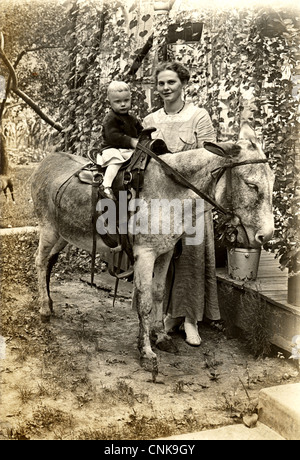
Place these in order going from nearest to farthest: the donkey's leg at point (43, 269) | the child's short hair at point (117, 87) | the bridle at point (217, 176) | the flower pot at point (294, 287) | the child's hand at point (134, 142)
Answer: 1. the bridle at point (217, 176)
2. the child's short hair at point (117, 87)
3. the child's hand at point (134, 142)
4. the donkey's leg at point (43, 269)
5. the flower pot at point (294, 287)

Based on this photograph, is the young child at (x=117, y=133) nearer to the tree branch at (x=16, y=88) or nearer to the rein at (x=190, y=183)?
the rein at (x=190, y=183)

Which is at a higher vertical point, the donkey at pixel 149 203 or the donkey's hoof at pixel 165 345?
the donkey at pixel 149 203

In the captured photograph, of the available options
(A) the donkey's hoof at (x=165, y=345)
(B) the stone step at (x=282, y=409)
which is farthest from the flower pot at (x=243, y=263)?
(B) the stone step at (x=282, y=409)

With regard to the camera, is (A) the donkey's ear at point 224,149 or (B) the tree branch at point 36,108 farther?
(B) the tree branch at point 36,108

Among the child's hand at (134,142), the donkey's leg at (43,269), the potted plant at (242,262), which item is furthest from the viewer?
the potted plant at (242,262)

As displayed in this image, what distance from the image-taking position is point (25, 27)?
4.30 metres

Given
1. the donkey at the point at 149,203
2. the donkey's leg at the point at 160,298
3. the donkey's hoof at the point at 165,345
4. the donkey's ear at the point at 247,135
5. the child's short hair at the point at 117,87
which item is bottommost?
the donkey's hoof at the point at 165,345

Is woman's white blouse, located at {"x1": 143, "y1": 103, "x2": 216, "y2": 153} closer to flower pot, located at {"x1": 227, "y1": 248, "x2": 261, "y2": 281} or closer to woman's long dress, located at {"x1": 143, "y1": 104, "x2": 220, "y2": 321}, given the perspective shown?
woman's long dress, located at {"x1": 143, "y1": 104, "x2": 220, "y2": 321}

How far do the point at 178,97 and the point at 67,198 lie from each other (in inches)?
46.6

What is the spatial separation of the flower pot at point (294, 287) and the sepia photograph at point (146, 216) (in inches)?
0.5

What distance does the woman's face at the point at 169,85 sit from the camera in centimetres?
431

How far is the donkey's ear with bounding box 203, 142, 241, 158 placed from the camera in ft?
12.8

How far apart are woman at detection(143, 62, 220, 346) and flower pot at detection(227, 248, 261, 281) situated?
0.37 meters

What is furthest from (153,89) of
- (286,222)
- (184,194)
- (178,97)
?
(286,222)
